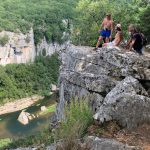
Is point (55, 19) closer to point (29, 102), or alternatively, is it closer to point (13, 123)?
point (29, 102)

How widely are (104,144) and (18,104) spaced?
186 ft

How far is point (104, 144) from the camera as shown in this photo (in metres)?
8.36

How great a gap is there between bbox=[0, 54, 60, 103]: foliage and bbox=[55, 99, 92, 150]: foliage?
190 feet

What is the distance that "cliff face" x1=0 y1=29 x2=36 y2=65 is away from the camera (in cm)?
7881

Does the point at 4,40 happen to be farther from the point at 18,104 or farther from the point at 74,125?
the point at 74,125

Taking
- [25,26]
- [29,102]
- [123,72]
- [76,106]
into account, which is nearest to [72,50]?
[123,72]

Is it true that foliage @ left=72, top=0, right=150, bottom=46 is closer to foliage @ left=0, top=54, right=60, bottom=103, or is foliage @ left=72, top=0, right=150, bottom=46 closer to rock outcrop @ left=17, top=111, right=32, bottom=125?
rock outcrop @ left=17, top=111, right=32, bottom=125

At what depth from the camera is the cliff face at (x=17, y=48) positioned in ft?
259

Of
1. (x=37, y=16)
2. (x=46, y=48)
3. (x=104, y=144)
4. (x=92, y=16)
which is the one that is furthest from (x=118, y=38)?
(x=37, y=16)

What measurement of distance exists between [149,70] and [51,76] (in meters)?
67.2

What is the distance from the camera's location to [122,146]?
8.21 meters

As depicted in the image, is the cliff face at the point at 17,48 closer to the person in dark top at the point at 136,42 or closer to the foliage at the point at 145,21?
the foliage at the point at 145,21

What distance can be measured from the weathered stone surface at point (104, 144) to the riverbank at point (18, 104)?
5256 cm

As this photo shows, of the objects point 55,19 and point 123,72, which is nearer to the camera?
point 123,72
